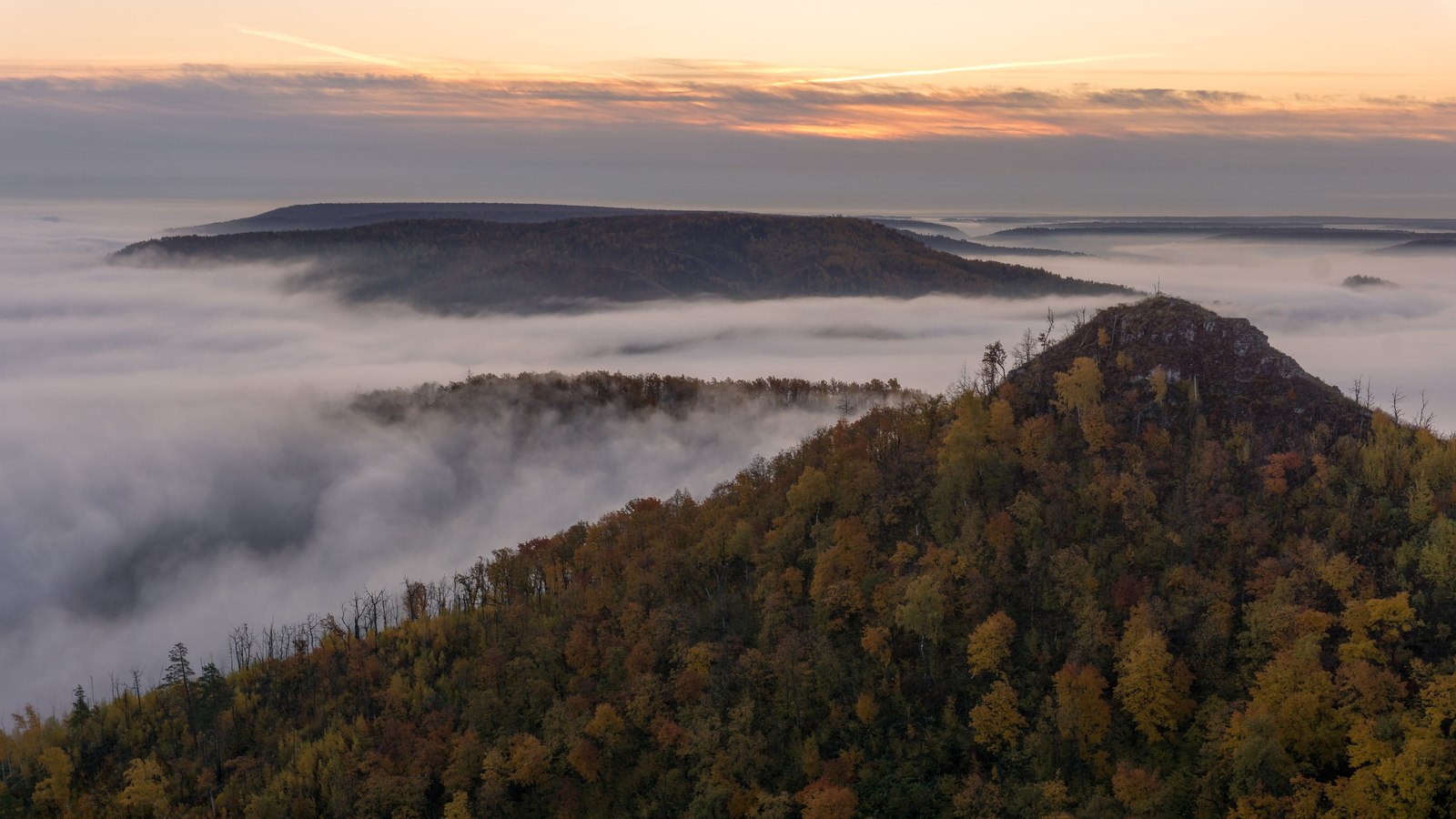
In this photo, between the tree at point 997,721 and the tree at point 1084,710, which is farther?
the tree at point 997,721

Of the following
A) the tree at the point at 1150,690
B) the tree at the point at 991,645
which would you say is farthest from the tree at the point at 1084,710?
the tree at the point at 991,645

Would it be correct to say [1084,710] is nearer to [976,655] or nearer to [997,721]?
[997,721]

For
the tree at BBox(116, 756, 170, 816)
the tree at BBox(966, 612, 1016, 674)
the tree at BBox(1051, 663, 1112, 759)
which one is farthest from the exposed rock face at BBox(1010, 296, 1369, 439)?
the tree at BBox(116, 756, 170, 816)

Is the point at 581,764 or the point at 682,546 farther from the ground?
the point at 682,546

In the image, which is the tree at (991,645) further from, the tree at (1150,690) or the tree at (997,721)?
the tree at (1150,690)

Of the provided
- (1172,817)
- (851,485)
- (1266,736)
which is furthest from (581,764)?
(1266,736)

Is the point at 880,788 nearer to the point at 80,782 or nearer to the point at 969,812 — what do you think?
the point at 969,812
